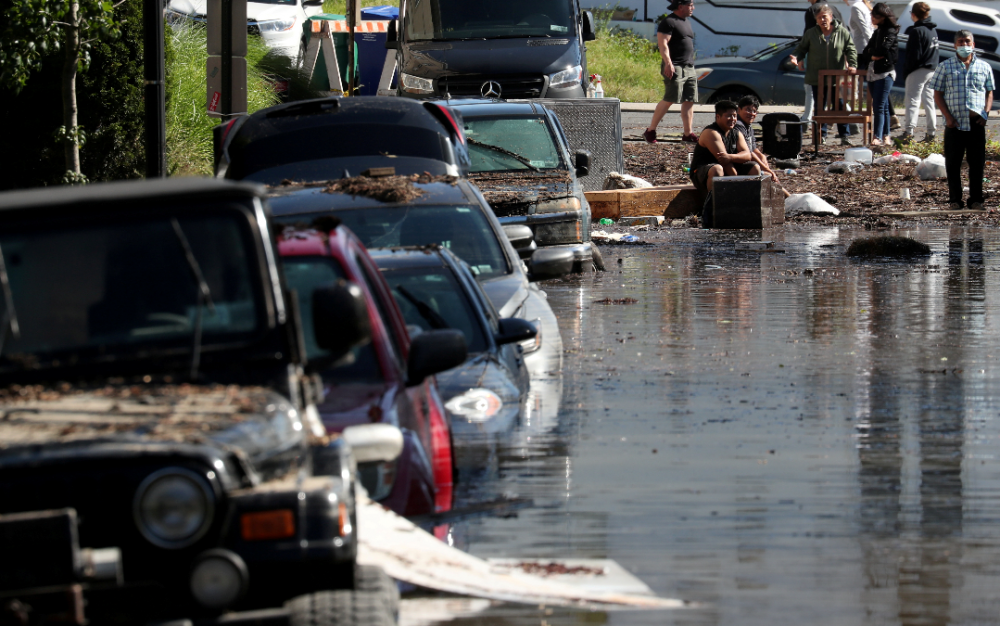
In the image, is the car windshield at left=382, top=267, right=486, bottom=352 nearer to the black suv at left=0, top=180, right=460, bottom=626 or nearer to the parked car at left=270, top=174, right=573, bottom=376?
the parked car at left=270, top=174, right=573, bottom=376

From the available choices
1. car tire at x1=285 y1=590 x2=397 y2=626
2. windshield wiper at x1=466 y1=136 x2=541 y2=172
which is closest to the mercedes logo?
windshield wiper at x1=466 y1=136 x2=541 y2=172

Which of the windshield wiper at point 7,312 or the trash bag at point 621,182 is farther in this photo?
the trash bag at point 621,182

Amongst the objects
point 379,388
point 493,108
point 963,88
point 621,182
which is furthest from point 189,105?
point 379,388

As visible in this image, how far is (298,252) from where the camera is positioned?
5930mm

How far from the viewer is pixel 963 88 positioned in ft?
57.8

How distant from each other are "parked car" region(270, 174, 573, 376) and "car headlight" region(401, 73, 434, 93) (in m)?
9.25

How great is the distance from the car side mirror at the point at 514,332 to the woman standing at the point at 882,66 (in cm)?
1715

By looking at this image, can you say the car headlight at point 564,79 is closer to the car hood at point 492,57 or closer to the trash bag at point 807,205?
the car hood at point 492,57

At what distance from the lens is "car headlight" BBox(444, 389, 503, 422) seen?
23.5 ft

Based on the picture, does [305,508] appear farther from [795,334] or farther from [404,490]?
[795,334]

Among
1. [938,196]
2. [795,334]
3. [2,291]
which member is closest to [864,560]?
[2,291]

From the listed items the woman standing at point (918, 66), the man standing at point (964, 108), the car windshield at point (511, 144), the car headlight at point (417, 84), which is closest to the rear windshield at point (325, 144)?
the car windshield at point (511, 144)

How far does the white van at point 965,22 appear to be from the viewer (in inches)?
1244

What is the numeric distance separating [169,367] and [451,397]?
9.67 ft
